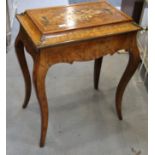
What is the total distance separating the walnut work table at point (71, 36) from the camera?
42.1 inches

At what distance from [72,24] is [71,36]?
0.30ft

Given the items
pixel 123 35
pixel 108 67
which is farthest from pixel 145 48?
pixel 123 35

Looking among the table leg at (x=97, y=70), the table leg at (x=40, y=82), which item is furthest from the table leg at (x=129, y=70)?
the table leg at (x=40, y=82)

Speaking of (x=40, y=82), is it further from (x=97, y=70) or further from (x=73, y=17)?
(x=97, y=70)

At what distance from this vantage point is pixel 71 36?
42.8 inches

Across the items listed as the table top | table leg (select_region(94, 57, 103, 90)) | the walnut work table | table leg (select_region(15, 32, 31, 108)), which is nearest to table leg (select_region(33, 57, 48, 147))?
the walnut work table

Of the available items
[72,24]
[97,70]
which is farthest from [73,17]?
[97,70]

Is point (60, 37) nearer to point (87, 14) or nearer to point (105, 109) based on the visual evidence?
point (87, 14)

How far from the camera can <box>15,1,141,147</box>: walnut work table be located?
1.07 metres

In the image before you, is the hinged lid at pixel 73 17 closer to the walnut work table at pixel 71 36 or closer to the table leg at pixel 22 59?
the walnut work table at pixel 71 36

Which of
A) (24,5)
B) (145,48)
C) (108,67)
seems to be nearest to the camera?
(145,48)

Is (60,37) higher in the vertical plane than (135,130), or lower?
higher

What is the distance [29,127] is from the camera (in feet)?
4.92

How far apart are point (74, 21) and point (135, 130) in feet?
2.60
